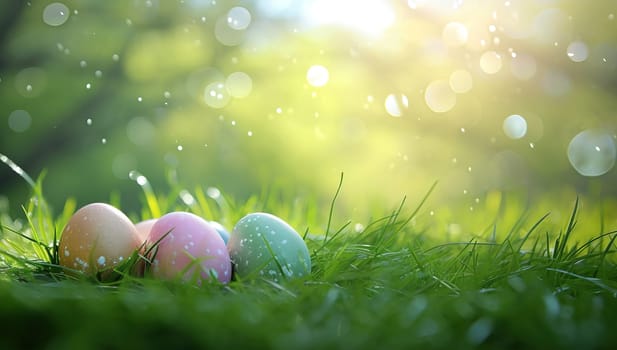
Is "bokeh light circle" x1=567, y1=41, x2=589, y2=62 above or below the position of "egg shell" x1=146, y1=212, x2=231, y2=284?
above

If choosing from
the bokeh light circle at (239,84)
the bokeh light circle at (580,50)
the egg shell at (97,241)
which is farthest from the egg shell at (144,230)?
the bokeh light circle at (239,84)

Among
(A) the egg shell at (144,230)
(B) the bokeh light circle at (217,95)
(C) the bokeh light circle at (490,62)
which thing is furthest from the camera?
(B) the bokeh light circle at (217,95)

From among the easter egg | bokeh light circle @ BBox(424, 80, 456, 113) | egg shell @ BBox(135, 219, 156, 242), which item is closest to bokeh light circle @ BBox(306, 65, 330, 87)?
bokeh light circle @ BBox(424, 80, 456, 113)

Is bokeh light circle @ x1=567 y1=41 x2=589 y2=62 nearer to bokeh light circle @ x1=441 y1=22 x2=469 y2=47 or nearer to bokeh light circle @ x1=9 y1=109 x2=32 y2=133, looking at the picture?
bokeh light circle @ x1=441 y1=22 x2=469 y2=47

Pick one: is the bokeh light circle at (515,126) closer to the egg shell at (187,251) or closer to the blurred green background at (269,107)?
the blurred green background at (269,107)

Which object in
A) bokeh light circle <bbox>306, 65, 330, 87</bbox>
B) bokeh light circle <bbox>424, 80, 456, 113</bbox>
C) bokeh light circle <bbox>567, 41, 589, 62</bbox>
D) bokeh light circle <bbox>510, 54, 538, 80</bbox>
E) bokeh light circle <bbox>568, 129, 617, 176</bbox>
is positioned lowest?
bokeh light circle <bbox>568, 129, 617, 176</bbox>

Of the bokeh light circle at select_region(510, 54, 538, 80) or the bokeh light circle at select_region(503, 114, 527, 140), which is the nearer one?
the bokeh light circle at select_region(510, 54, 538, 80)

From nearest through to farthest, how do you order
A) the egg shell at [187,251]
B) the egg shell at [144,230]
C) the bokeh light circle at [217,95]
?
the egg shell at [187,251] → the egg shell at [144,230] → the bokeh light circle at [217,95]
